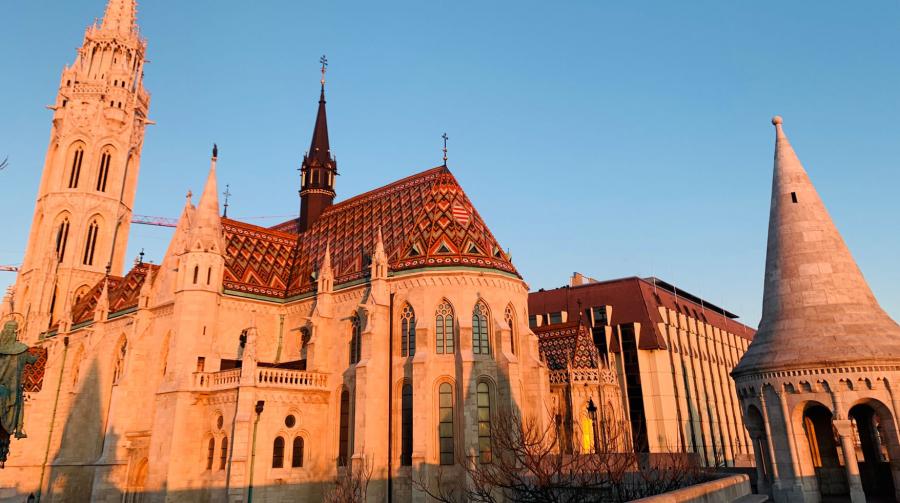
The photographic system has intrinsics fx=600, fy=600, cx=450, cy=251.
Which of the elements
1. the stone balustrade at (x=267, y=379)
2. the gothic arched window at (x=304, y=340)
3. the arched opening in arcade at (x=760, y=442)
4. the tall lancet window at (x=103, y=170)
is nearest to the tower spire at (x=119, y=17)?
the tall lancet window at (x=103, y=170)

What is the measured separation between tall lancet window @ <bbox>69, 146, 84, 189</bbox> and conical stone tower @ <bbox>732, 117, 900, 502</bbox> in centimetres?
5541

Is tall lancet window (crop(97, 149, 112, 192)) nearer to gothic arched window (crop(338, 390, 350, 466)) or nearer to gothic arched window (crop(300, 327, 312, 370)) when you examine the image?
gothic arched window (crop(300, 327, 312, 370))

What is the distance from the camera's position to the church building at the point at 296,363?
27.9 meters

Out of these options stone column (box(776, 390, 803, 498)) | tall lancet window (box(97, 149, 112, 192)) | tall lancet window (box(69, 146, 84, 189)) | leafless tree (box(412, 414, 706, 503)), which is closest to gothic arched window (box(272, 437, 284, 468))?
leafless tree (box(412, 414, 706, 503))

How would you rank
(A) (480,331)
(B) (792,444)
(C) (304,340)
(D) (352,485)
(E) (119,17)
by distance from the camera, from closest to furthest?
(B) (792,444), (D) (352,485), (A) (480,331), (C) (304,340), (E) (119,17)

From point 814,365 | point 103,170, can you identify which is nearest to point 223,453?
point 814,365

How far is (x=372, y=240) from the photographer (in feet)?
118

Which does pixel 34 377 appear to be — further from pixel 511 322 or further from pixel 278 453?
pixel 511 322

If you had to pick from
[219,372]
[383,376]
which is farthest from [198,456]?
[383,376]

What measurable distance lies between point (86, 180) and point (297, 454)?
3828 centimetres

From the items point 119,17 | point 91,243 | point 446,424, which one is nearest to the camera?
point 446,424

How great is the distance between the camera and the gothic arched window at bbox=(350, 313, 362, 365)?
31422 millimetres

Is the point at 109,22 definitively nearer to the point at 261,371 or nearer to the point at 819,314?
the point at 261,371

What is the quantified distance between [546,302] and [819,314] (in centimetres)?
3923
